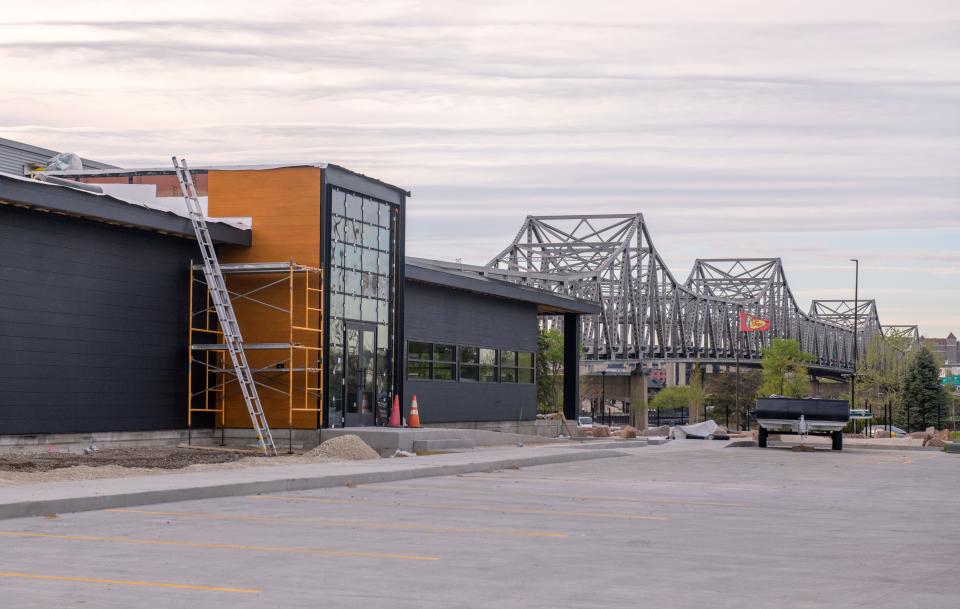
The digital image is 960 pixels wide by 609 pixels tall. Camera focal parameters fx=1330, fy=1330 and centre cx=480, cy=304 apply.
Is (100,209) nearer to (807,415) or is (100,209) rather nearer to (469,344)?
(469,344)

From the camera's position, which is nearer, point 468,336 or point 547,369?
point 468,336

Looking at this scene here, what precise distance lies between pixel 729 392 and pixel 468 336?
10067 centimetres

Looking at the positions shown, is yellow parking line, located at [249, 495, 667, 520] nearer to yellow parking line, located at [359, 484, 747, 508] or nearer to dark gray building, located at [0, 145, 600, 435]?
yellow parking line, located at [359, 484, 747, 508]

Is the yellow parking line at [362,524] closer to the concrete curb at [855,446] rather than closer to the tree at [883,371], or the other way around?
the concrete curb at [855,446]

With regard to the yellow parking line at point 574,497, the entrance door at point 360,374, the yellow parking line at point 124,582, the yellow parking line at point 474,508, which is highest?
the entrance door at point 360,374

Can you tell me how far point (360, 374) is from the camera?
110 feet

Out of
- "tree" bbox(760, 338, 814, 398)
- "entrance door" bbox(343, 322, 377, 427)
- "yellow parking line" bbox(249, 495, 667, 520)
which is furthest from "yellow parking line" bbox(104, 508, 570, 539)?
"tree" bbox(760, 338, 814, 398)

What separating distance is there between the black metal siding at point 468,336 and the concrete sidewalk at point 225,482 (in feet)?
38.0

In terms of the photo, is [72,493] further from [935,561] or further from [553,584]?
[935,561]

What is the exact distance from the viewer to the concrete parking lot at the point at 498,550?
9828mm

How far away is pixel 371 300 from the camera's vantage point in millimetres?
34312

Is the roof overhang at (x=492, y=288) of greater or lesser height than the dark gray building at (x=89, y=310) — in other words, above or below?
above

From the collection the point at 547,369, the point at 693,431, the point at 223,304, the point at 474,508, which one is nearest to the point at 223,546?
the point at 474,508

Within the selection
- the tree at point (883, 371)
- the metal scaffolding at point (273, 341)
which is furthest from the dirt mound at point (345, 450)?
the tree at point (883, 371)
